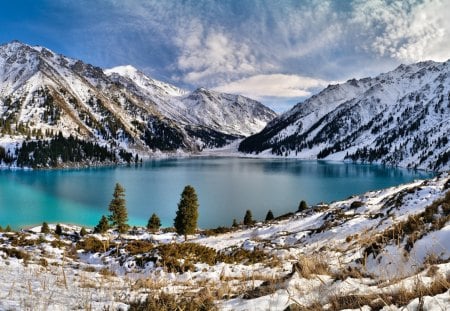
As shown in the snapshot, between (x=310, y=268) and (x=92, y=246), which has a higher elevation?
(x=310, y=268)

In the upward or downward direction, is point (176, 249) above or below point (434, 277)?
below

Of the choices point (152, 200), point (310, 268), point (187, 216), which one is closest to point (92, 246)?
point (187, 216)

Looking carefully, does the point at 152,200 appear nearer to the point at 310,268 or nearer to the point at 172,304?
the point at 310,268

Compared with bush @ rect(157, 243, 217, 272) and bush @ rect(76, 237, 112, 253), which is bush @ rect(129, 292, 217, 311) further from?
bush @ rect(76, 237, 112, 253)

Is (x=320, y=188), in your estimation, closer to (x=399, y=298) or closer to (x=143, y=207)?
(x=143, y=207)

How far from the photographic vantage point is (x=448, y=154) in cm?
19300

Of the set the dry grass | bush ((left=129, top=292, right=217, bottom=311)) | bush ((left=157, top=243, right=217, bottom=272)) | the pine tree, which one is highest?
the dry grass

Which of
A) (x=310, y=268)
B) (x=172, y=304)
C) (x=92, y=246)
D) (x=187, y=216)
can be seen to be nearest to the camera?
(x=172, y=304)

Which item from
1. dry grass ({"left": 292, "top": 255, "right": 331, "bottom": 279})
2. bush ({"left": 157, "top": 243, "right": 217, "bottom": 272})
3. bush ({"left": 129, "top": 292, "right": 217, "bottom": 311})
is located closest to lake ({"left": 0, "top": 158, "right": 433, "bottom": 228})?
bush ({"left": 157, "top": 243, "right": 217, "bottom": 272})

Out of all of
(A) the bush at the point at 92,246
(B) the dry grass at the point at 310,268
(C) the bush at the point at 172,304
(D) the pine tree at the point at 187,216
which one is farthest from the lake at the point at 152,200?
(C) the bush at the point at 172,304

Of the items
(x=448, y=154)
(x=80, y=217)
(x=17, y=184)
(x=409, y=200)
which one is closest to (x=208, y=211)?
(x=80, y=217)

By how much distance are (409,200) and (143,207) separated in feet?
199

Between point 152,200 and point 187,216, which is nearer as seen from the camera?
point 187,216

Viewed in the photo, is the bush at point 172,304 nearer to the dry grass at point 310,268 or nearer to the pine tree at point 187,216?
the dry grass at point 310,268
